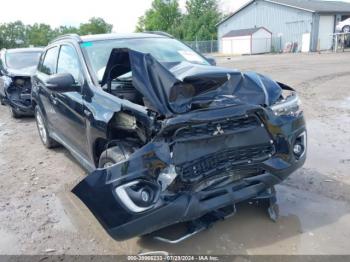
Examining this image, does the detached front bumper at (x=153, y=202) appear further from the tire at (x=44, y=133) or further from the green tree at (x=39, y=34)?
the green tree at (x=39, y=34)

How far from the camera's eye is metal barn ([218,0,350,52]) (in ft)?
123

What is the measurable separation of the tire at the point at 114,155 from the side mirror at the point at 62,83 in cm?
106

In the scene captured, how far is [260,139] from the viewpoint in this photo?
3174 millimetres

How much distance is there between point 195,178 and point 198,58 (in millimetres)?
2349

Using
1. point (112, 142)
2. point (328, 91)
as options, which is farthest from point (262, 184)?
point (328, 91)

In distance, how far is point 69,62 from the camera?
4.71m

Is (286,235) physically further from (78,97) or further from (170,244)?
(78,97)

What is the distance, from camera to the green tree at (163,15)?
68.4m

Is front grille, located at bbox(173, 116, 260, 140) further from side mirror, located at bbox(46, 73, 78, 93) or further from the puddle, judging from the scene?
the puddle

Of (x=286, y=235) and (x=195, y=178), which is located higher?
(x=195, y=178)

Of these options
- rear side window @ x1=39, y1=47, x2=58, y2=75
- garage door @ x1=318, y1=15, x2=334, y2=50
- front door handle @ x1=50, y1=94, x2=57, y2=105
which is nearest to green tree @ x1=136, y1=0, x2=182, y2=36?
garage door @ x1=318, y1=15, x2=334, y2=50

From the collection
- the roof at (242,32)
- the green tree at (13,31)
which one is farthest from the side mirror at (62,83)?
the green tree at (13,31)

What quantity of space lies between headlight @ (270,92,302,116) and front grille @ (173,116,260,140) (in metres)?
0.31

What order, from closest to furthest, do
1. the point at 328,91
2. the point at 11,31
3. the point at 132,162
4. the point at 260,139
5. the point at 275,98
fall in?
the point at 132,162, the point at 260,139, the point at 275,98, the point at 328,91, the point at 11,31
